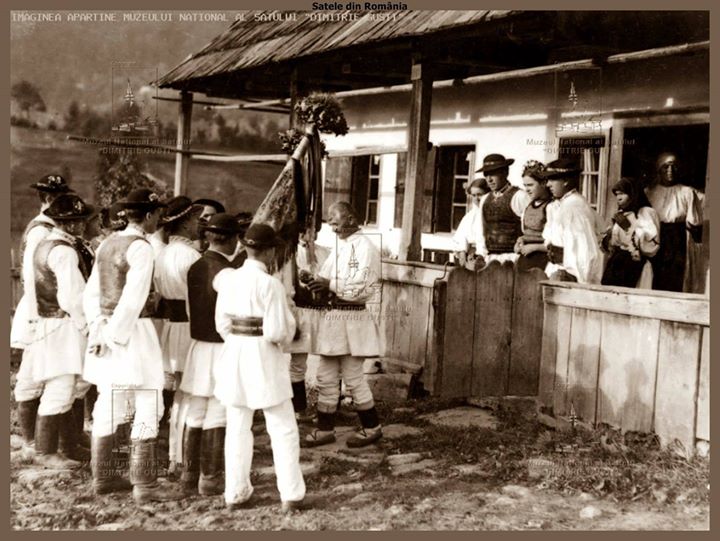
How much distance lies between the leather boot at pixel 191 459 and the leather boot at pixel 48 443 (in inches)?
43.1

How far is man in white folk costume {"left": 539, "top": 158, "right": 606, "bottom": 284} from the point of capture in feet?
26.4

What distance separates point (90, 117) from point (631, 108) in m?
11.2

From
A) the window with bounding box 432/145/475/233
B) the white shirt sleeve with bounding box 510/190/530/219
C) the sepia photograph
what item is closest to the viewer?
the sepia photograph

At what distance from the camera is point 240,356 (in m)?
5.67

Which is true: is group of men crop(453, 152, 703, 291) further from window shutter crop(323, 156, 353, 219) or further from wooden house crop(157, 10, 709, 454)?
window shutter crop(323, 156, 353, 219)

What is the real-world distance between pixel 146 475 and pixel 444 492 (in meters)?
2.07

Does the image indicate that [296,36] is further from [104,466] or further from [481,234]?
[104,466]

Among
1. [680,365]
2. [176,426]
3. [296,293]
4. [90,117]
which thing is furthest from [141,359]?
[90,117]

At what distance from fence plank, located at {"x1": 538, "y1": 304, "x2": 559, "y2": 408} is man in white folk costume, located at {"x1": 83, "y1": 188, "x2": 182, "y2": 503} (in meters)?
3.28

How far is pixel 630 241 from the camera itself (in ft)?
29.2

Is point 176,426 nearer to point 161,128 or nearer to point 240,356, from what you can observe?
point 240,356

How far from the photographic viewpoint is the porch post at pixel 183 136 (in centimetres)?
1477

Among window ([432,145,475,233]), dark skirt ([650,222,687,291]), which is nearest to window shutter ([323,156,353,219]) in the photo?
window ([432,145,475,233])

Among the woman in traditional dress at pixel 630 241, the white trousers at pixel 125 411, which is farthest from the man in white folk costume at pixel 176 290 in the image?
the woman in traditional dress at pixel 630 241
